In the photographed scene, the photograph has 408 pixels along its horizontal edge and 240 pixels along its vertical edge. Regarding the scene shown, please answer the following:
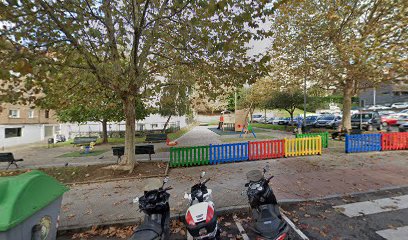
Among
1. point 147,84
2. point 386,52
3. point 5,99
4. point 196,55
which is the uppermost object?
point 386,52

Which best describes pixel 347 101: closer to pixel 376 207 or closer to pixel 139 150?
pixel 376 207

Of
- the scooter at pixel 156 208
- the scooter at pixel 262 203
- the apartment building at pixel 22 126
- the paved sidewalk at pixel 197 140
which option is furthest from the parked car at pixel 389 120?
the apartment building at pixel 22 126

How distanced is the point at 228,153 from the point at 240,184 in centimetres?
302

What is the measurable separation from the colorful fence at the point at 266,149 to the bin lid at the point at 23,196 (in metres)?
8.06

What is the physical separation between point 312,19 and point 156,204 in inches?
533

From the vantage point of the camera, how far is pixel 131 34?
252 inches

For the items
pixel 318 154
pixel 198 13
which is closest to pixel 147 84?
pixel 198 13

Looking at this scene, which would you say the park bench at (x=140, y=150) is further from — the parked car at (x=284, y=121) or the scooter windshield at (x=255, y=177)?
the parked car at (x=284, y=121)

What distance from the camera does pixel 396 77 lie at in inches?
481

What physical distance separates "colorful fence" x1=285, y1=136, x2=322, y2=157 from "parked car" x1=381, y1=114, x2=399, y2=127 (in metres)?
15.5

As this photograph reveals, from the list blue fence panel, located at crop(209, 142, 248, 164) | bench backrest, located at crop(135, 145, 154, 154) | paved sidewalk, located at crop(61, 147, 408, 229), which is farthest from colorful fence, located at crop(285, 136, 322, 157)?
bench backrest, located at crop(135, 145, 154, 154)

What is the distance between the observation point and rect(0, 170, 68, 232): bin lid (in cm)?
198

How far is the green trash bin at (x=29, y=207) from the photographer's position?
6.51ft

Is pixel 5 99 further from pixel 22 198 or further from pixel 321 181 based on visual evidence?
pixel 321 181
